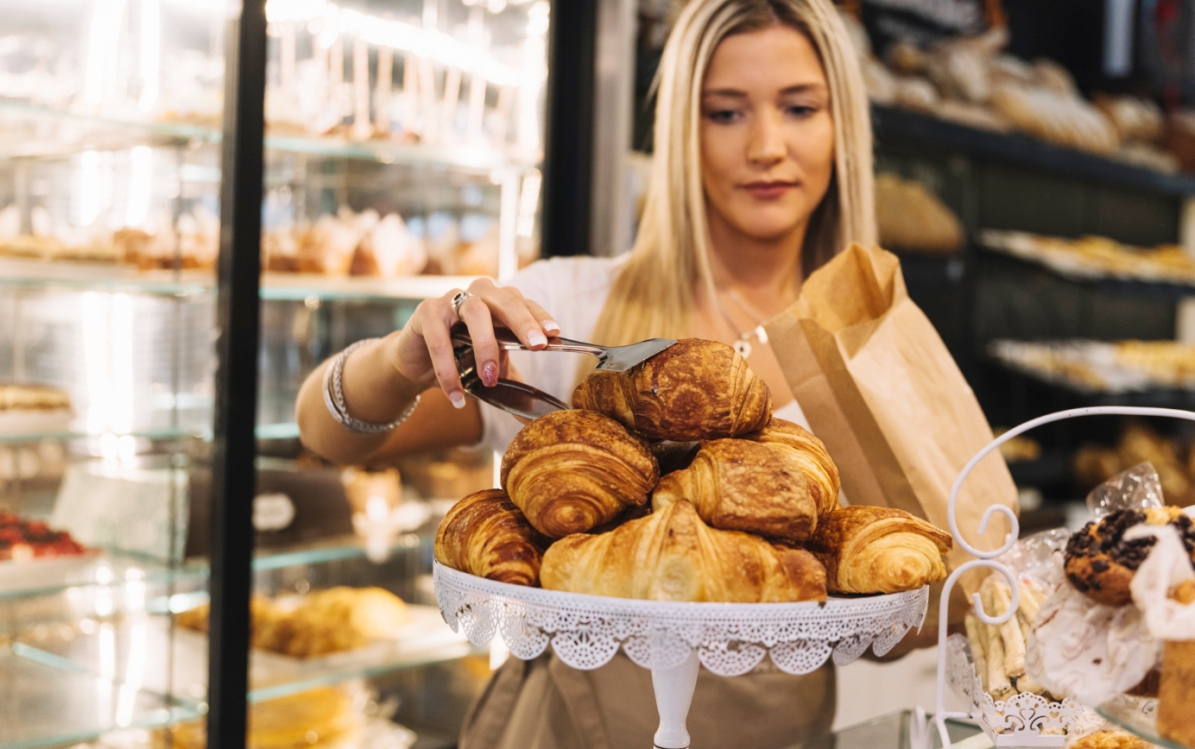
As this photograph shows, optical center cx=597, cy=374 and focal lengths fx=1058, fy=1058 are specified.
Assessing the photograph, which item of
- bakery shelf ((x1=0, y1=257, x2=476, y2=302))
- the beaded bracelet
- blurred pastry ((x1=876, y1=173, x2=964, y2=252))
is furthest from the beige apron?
blurred pastry ((x1=876, y1=173, x2=964, y2=252))

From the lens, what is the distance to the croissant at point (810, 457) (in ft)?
2.28

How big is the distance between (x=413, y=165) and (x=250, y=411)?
945 mm

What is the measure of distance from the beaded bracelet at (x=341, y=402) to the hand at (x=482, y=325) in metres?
0.25

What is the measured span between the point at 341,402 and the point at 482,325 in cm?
41

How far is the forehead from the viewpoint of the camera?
1366mm

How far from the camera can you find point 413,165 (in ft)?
8.58

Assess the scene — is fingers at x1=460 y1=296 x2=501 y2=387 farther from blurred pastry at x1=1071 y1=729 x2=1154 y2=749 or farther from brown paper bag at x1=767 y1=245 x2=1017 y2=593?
blurred pastry at x1=1071 y1=729 x2=1154 y2=749

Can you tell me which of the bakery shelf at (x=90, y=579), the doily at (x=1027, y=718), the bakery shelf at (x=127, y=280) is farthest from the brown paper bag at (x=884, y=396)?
the bakery shelf at (x=90, y=579)

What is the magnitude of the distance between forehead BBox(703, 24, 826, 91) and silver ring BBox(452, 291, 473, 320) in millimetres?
642

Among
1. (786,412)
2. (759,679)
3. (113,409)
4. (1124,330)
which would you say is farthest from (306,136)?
(1124,330)

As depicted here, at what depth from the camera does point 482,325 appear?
0.85 m

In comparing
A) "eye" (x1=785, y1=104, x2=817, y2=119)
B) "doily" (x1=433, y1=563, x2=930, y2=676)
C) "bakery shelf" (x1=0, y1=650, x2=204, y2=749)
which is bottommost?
"bakery shelf" (x1=0, y1=650, x2=204, y2=749)

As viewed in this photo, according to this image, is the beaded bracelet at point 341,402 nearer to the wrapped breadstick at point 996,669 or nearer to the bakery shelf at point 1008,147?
the wrapped breadstick at point 996,669

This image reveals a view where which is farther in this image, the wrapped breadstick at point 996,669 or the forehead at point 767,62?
the forehead at point 767,62
